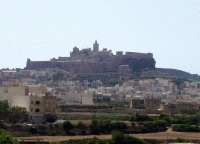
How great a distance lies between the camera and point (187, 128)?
5484 cm

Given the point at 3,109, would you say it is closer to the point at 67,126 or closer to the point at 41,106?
the point at 67,126

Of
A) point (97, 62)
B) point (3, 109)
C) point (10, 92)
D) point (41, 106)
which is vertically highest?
point (97, 62)

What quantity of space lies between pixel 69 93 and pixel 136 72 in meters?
56.4

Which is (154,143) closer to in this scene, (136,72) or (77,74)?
(77,74)

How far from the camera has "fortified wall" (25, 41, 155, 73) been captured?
12862cm

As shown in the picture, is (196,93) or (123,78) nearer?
(196,93)

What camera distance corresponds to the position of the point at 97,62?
129625 mm

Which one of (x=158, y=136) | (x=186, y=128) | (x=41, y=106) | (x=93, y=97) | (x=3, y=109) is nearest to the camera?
(x=3, y=109)

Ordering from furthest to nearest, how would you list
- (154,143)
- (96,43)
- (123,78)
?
1. (96,43)
2. (123,78)
3. (154,143)

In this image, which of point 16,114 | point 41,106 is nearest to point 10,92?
point 41,106

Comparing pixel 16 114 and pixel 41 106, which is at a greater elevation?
pixel 41 106

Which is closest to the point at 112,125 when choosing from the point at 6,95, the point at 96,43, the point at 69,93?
the point at 6,95

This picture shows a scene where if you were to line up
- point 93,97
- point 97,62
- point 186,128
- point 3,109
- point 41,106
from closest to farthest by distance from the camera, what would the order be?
point 3,109 → point 41,106 → point 186,128 → point 93,97 → point 97,62

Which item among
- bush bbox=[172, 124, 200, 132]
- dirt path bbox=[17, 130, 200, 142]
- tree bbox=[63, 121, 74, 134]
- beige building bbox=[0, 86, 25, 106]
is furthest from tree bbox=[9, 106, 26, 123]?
bush bbox=[172, 124, 200, 132]
